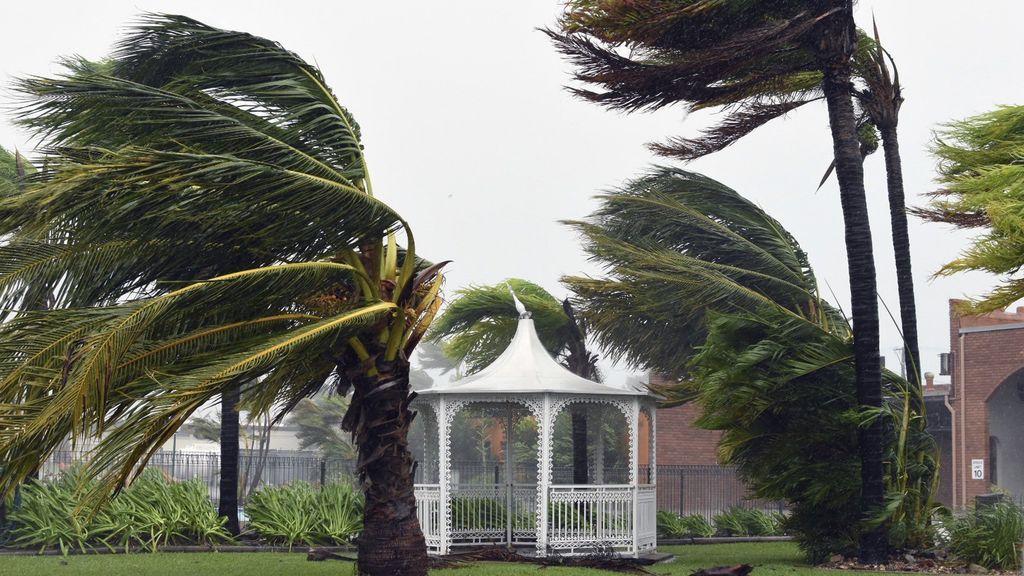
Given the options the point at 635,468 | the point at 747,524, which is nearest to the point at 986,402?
the point at 747,524

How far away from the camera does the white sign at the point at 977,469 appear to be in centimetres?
3334

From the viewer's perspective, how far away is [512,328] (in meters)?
23.9

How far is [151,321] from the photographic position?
9203 mm

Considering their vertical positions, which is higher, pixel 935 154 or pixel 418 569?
pixel 935 154

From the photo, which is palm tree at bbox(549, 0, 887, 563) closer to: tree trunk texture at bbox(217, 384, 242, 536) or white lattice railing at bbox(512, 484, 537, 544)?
white lattice railing at bbox(512, 484, 537, 544)

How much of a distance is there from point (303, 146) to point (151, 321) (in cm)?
280

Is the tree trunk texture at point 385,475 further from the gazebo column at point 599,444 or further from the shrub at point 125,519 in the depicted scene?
the gazebo column at point 599,444

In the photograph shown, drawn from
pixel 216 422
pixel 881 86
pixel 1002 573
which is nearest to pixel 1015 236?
pixel 1002 573

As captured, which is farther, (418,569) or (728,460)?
A: (728,460)

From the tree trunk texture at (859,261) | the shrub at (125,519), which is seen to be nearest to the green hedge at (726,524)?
the tree trunk texture at (859,261)

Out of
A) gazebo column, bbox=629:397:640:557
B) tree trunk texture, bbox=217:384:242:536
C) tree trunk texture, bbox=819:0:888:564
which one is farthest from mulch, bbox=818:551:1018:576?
tree trunk texture, bbox=217:384:242:536

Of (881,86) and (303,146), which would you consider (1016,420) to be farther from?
(303,146)

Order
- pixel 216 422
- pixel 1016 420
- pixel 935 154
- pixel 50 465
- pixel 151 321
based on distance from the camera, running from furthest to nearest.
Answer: pixel 216 422, pixel 1016 420, pixel 50 465, pixel 935 154, pixel 151 321

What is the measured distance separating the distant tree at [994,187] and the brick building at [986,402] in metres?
19.1
